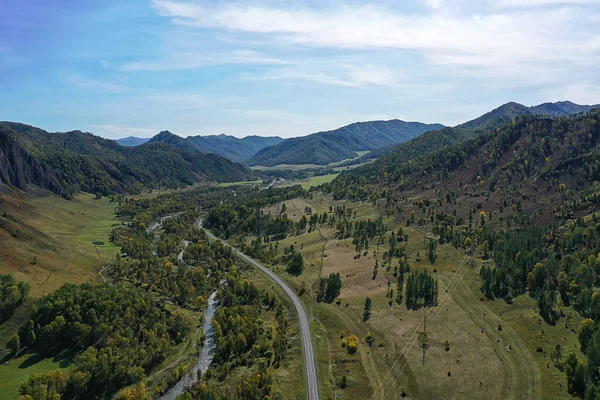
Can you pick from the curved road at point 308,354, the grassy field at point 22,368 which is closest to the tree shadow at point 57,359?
the grassy field at point 22,368

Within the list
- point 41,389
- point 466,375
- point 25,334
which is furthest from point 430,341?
point 25,334

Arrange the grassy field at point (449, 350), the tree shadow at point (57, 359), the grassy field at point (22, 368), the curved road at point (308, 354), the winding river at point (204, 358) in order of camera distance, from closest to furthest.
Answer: the grassy field at point (449, 350)
the grassy field at point (22, 368)
the curved road at point (308, 354)
the winding river at point (204, 358)
the tree shadow at point (57, 359)

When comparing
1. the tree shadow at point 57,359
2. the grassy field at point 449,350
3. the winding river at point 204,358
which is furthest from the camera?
the tree shadow at point 57,359

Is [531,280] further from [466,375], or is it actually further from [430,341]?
[466,375]

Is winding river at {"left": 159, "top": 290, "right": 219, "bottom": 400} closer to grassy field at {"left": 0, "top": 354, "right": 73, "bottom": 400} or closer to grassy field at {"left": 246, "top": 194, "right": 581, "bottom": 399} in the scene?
grassy field at {"left": 0, "top": 354, "right": 73, "bottom": 400}

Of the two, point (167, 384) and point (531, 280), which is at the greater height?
point (531, 280)

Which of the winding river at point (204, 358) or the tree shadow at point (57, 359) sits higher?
the tree shadow at point (57, 359)

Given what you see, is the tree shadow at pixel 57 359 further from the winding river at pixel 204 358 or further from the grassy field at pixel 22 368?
the winding river at pixel 204 358

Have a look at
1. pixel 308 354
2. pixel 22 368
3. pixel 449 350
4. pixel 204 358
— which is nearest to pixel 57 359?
pixel 22 368

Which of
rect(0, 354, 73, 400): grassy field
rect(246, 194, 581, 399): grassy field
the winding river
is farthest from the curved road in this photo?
rect(0, 354, 73, 400): grassy field
